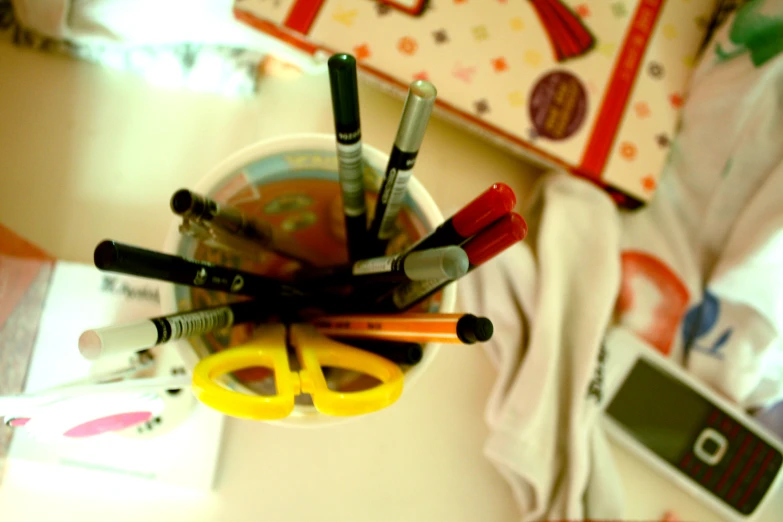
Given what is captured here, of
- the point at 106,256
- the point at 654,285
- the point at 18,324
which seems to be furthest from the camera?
the point at 654,285

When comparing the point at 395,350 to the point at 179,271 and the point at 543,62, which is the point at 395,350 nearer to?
the point at 179,271

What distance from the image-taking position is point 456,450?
0.32 meters

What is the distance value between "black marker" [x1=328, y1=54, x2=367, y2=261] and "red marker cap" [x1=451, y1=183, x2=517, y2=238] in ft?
0.15

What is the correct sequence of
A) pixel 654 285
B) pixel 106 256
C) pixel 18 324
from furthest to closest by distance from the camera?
1. pixel 654 285
2. pixel 18 324
3. pixel 106 256

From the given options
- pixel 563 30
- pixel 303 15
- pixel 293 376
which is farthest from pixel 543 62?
pixel 293 376

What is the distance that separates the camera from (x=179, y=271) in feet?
0.64

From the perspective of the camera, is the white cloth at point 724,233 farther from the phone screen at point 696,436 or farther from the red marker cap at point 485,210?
the red marker cap at point 485,210

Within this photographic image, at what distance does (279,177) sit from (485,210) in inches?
4.0

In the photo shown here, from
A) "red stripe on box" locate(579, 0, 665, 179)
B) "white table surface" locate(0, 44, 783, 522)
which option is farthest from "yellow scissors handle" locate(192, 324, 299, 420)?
"red stripe on box" locate(579, 0, 665, 179)

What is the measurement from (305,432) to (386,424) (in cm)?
5

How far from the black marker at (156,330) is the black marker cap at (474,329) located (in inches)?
4.0

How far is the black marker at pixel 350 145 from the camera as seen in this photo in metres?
0.18

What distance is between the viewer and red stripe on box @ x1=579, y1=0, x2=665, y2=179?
13.3 inches

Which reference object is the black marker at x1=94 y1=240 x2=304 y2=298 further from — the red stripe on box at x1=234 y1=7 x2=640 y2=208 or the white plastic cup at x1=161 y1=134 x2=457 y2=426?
the red stripe on box at x1=234 y1=7 x2=640 y2=208
